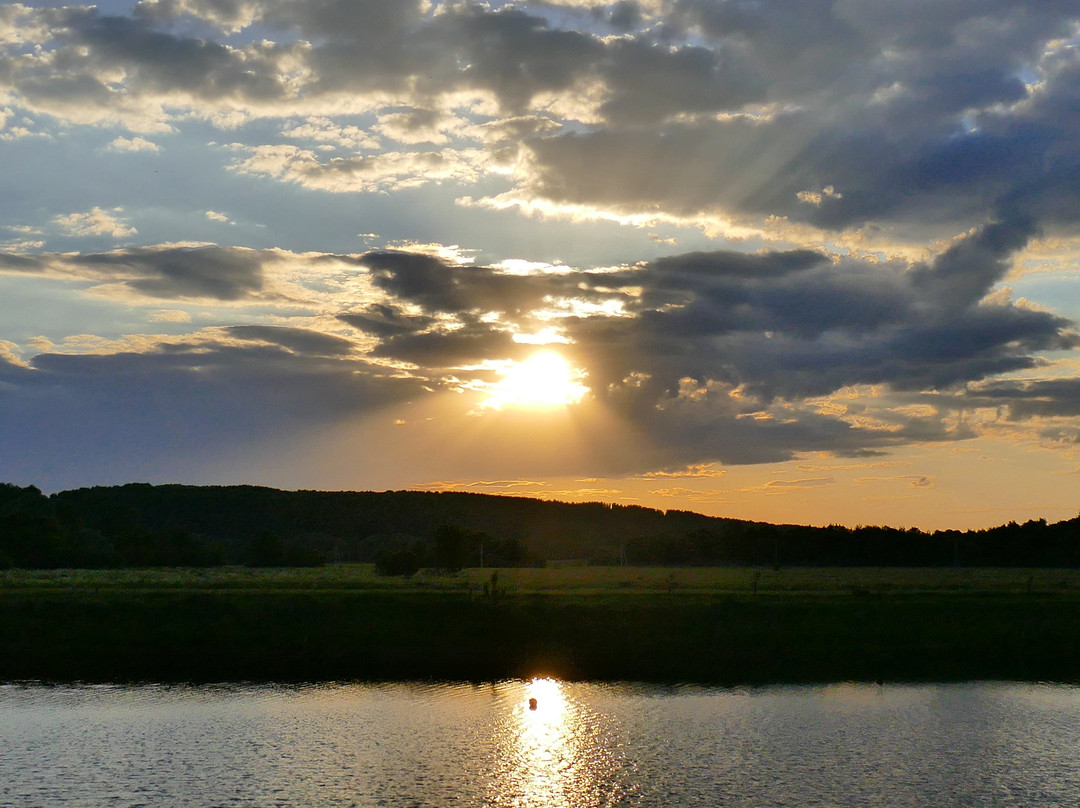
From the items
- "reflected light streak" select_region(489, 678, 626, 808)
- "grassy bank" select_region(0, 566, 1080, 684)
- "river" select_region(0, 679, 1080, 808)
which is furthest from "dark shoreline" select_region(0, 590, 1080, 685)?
"reflected light streak" select_region(489, 678, 626, 808)

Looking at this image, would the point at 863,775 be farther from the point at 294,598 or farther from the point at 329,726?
the point at 294,598

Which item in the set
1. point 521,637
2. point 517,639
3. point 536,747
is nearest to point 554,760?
point 536,747

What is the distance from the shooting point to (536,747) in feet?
142

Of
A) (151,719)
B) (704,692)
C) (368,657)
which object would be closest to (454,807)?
(151,719)

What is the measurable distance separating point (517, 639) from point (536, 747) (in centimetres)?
3195

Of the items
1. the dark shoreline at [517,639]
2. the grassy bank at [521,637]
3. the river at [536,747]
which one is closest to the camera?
the river at [536,747]

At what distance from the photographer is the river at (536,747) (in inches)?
1367

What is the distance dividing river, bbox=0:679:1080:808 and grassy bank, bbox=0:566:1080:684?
7900 millimetres

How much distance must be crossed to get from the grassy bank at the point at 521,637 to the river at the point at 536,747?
7900 mm

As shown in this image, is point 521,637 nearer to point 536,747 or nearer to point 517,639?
point 517,639

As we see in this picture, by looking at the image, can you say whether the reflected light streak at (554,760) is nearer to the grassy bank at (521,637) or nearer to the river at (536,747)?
the river at (536,747)

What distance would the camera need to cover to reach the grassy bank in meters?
67.6

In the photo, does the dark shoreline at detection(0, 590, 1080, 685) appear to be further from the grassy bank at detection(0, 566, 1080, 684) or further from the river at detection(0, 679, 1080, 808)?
the river at detection(0, 679, 1080, 808)

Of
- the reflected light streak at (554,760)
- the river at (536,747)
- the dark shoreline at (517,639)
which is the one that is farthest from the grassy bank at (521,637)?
the reflected light streak at (554,760)
